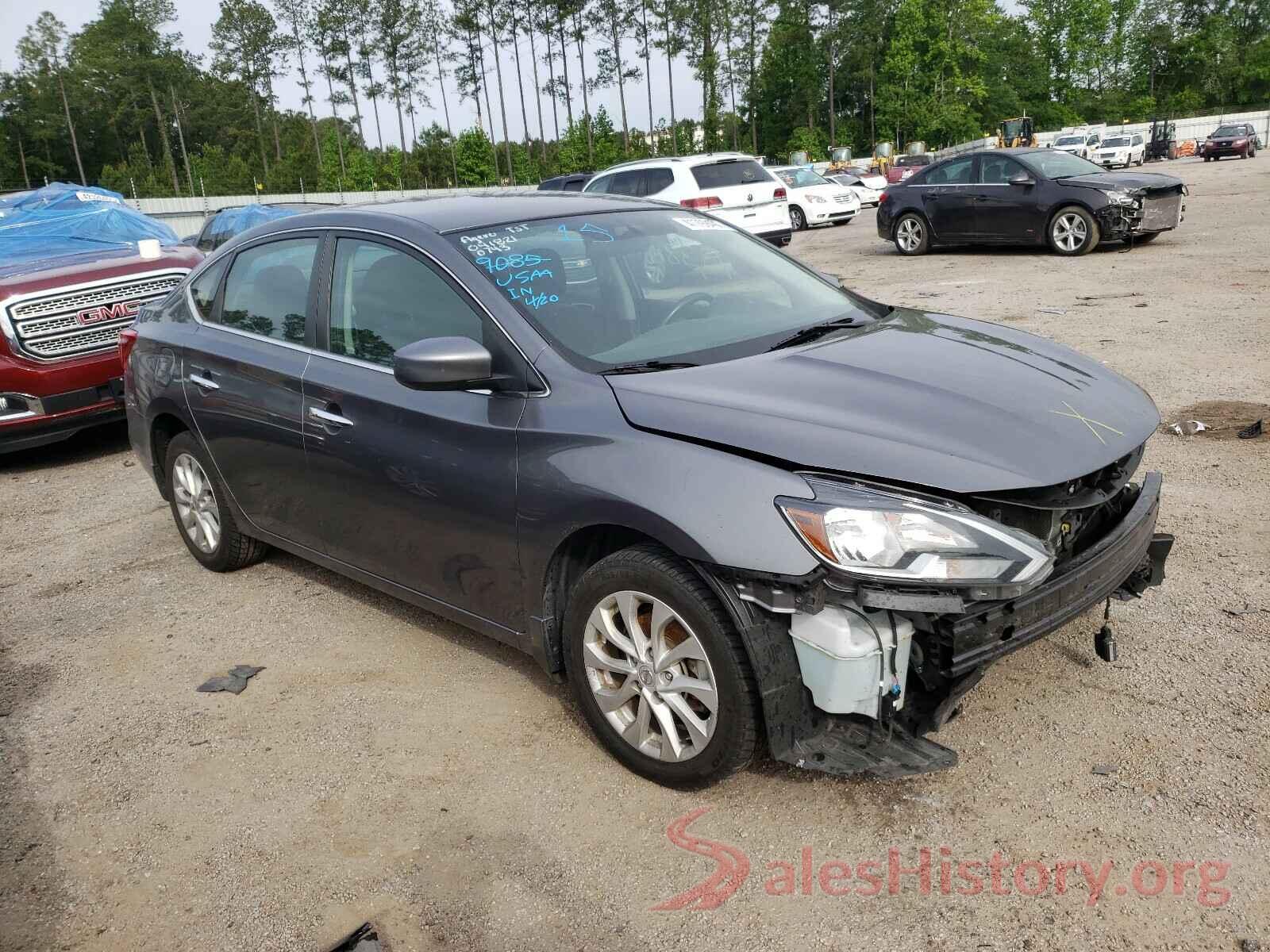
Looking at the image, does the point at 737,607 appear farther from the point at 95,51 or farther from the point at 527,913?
the point at 95,51

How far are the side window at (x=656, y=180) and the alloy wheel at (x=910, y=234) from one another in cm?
368

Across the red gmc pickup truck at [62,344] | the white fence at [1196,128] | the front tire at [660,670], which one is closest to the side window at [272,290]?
the front tire at [660,670]

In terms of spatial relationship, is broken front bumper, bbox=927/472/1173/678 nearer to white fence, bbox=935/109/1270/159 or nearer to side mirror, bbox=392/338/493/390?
side mirror, bbox=392/338/493/390

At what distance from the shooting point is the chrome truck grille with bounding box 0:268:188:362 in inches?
292

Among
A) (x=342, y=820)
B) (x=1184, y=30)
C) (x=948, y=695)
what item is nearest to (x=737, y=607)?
(x=948, y=695)

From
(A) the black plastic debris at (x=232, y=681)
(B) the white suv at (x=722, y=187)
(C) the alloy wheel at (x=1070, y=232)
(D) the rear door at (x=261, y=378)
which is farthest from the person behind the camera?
(B) the white suv at (x=722, y=187)

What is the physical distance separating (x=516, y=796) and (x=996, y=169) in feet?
46.1

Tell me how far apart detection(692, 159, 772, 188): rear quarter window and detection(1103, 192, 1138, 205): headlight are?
18.1 feet

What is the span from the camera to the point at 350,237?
405 cm

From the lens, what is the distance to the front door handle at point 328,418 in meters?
3.91

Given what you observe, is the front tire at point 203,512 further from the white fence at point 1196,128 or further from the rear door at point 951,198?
the white fence at point 1196,128

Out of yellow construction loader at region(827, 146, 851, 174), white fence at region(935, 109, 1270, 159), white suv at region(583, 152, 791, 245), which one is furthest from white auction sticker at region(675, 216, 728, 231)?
white fence at region(935, 109, 1270, 159)

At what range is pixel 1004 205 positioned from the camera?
15.0m

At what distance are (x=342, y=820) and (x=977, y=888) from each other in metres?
1.79
